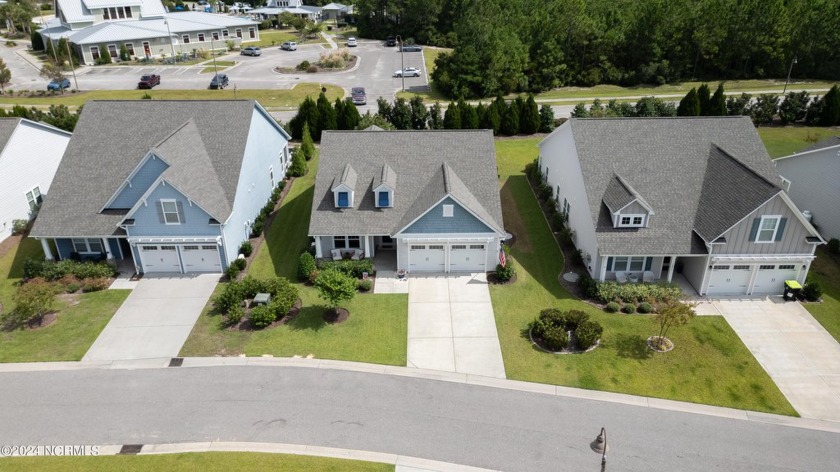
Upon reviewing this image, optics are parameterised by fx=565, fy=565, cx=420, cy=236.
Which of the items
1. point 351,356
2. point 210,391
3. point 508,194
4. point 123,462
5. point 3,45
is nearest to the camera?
point 123,462

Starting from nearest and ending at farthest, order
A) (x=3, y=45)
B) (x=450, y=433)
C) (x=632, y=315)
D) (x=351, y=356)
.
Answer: (x=450, y=433) < (x=351, y=356) < (x=632, y=315) < (x=3, y=45)

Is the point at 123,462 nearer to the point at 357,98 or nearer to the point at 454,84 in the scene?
the point at 357,98

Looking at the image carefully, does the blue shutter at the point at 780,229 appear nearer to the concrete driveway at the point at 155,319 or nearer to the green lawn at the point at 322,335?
the green lawn at the point at 322,335

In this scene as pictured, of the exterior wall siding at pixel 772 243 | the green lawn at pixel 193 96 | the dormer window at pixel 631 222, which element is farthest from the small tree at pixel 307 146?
the exterior wall siding at pixel 772 243

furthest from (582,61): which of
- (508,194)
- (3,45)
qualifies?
(3,45)

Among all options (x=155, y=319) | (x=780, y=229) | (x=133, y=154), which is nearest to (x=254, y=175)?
(x=133, y=154)

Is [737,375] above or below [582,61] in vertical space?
below

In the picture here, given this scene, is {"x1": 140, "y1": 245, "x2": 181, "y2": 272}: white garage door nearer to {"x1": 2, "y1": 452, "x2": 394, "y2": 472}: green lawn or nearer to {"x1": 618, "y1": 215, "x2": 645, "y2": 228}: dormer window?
{"x1": 2, "y1": 452, "x2": 394, "y2": 472}: green lawn
